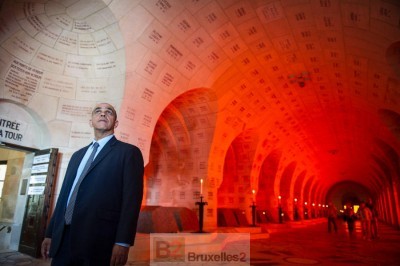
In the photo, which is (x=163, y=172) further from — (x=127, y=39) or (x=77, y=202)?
(x=77, y=202)

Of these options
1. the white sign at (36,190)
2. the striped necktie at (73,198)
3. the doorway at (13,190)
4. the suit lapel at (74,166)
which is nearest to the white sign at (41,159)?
the doorway at (13,190)

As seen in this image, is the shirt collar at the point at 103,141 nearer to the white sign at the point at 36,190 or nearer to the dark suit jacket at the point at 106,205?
the dark suit jacket at the point at 106,205

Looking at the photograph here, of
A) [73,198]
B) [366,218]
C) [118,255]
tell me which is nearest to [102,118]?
[73,198]

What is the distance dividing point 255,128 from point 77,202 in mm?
13410

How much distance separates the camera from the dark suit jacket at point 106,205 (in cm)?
234

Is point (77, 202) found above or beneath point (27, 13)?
beneath

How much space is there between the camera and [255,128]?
15188mm

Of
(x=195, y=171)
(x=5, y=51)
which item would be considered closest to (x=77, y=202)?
(x=5, y=51)

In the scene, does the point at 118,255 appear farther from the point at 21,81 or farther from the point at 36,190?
the point at 21,81

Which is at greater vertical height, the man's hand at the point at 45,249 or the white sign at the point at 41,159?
the white sign at the point at 41,159

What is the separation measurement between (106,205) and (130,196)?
22 cm

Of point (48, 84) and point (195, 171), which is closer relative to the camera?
point (48, 84)

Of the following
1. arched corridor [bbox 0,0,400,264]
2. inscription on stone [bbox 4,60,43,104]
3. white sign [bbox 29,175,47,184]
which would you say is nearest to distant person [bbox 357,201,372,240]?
arched corridor [bbox 0,0,400,264]

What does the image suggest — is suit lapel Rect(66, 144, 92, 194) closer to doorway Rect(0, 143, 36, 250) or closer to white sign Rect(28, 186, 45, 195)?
white sign Rect(28, 186, 45, 195)
